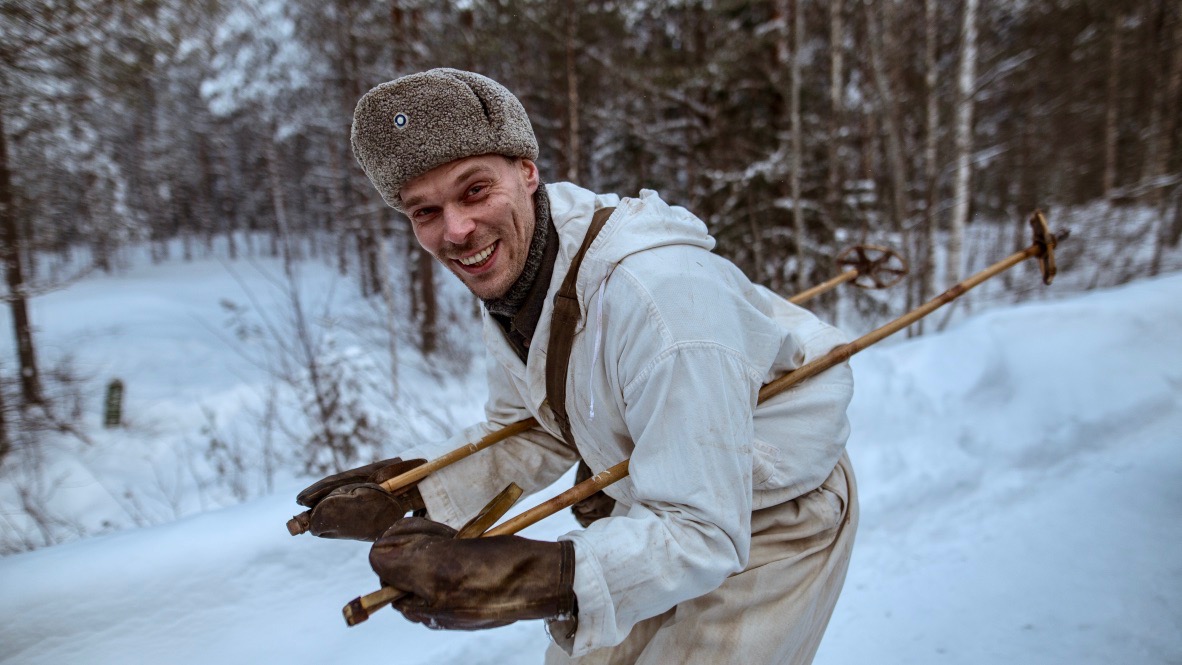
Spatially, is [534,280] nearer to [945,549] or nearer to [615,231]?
[615,231]

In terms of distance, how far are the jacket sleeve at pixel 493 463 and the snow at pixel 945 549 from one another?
1.04m

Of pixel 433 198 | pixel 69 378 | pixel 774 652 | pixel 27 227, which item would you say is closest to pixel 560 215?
pixel 433 198

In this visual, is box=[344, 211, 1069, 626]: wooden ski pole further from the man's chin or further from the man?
the man's chin

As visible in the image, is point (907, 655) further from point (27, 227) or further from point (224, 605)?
point (27, 227)

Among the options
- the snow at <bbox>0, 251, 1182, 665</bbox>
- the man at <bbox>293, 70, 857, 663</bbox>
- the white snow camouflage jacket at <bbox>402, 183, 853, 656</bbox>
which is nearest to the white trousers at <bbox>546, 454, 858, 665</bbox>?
the man at <bbox>293, 70, 857, 663</bbox>

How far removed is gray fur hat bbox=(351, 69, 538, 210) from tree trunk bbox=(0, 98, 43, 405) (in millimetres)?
4854

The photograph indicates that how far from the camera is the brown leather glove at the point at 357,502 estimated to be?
1.54m

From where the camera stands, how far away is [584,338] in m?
1.41

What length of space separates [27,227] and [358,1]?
5.61m

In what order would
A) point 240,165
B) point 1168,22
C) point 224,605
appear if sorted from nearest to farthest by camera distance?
point 224,605 → point 1168,22 → point 240,165

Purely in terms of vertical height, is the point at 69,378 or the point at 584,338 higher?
the point at 584,338

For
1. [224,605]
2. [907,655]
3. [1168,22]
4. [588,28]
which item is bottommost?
[907,655]

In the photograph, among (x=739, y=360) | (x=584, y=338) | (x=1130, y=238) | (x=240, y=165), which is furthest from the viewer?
(x=240, y=165)

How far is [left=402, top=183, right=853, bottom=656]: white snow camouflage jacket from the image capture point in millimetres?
1103
